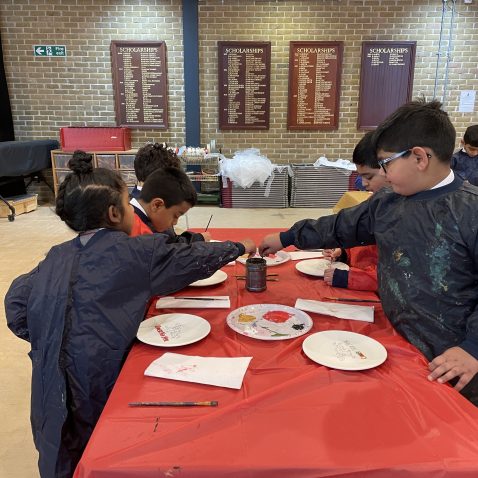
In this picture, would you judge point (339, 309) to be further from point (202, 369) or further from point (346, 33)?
point (346, 33)

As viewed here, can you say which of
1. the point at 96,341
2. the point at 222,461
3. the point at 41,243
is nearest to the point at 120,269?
the point at 96,341

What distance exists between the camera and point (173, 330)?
140 centimetres

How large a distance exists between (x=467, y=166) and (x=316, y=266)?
265cm

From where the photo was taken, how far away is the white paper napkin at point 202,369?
113 cm

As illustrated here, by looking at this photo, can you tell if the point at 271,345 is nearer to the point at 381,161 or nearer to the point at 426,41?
the point at 381,161

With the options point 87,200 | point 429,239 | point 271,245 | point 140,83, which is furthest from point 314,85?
point 87,200

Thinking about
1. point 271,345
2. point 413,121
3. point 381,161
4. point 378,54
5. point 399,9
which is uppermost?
point 399,9

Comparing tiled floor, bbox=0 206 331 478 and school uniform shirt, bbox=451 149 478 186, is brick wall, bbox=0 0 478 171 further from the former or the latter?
school uniform shirt, bbox=451 149 478 186

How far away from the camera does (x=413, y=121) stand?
1.37 m

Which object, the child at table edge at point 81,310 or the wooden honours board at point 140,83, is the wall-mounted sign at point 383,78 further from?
the child at table edge at point 81,310

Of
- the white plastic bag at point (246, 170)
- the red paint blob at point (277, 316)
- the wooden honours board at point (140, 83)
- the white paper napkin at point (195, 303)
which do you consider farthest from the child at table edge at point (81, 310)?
the wooden honours board at point (140, 83)

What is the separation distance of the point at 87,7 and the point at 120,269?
5933mm

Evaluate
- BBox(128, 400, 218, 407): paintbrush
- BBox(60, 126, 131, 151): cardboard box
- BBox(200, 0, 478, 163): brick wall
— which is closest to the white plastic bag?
BBox(200, 0, 478, 163): brick wall

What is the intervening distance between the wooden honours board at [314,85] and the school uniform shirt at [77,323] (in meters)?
5.44
